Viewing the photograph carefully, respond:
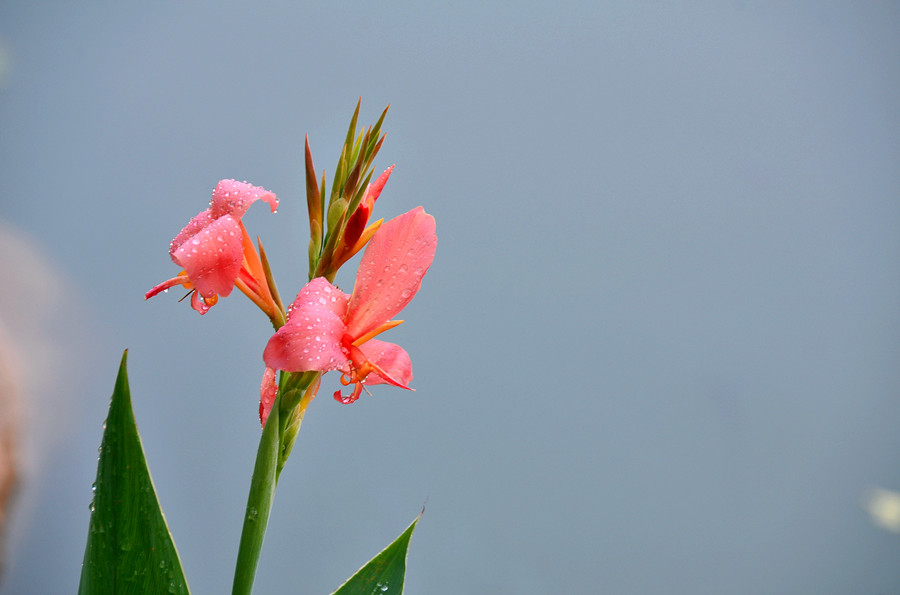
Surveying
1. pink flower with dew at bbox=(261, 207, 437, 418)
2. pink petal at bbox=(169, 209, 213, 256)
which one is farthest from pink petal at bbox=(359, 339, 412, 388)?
pink petal at bbox=(169, 209, 213, 256)

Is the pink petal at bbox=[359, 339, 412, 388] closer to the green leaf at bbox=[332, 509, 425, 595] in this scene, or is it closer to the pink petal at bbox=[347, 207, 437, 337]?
the pink petal at bbox=[347, 207, 437, 337]

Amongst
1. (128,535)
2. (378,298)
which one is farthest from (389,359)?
(128,535)

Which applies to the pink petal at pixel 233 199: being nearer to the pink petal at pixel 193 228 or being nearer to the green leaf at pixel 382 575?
the pink petal at pixel 193 228

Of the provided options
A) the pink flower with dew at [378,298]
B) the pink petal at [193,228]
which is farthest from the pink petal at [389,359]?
the pink petal at [193,228]

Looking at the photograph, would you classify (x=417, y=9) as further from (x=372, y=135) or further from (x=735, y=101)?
(x=372, y=135)

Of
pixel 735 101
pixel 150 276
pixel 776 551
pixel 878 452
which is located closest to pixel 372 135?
pixel 150 276

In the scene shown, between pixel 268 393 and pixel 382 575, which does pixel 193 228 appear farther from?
pixel 382 575
